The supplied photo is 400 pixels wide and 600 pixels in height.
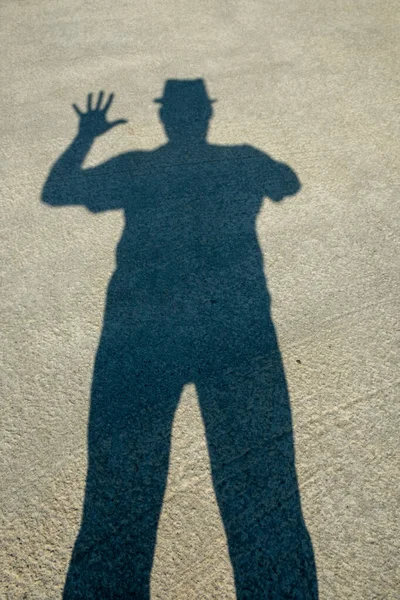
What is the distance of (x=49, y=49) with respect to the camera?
6.53 metres

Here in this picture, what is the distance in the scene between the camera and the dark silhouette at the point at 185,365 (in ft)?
8.05

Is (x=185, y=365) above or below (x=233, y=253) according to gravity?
below

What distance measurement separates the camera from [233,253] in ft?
12.9

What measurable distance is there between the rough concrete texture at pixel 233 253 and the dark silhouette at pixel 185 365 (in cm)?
4

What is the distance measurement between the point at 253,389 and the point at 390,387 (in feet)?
3.14

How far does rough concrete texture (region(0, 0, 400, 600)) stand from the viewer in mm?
2498

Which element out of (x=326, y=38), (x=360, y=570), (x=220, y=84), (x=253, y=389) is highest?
(x=326, y=38)

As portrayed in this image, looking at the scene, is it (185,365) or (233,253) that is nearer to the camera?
(185,365)

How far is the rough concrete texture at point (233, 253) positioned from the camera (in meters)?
2.50

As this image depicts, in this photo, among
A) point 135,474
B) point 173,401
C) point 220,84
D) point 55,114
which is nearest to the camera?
point 135,474

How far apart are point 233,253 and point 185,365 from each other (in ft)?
3.97

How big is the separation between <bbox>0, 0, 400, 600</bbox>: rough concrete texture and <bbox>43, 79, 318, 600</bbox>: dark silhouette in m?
0.04

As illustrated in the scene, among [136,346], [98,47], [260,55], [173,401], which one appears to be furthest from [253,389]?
[98,47]

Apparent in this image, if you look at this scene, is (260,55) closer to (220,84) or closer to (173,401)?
(220,84)
